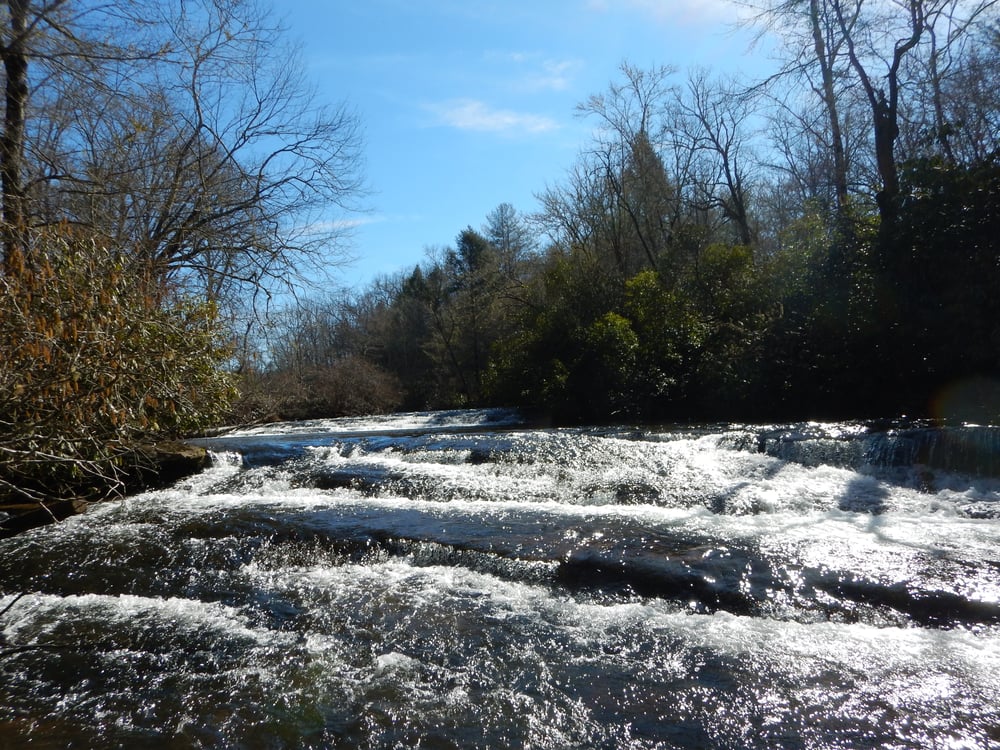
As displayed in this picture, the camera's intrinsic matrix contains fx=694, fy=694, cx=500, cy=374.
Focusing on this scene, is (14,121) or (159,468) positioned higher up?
(14,121)

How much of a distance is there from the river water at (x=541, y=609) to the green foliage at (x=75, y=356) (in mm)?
1161

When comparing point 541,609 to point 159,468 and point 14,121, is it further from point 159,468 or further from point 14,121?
point 14,121

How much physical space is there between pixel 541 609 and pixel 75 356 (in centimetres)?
362

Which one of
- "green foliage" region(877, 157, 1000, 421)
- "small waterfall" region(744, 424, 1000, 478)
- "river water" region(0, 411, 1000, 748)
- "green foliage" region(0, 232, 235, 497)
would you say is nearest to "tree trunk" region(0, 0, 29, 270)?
"green foliage" region(0, 232, 235, 497)

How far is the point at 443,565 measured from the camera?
593cm

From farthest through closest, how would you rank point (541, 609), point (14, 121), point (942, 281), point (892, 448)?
1. point (942, 281)
2. point (892, 448)
3. point (14, 121)
4. point (541, 609)

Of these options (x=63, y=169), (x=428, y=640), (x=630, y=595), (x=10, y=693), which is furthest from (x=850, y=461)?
(x=63, y=169)

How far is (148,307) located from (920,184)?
12219 mm

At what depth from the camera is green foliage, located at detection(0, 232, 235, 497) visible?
4590 mm

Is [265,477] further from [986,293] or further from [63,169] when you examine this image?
[986,293]

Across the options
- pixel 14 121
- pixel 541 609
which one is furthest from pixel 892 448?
pixel 14 121

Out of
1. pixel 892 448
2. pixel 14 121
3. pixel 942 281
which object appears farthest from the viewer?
pixel 942 281

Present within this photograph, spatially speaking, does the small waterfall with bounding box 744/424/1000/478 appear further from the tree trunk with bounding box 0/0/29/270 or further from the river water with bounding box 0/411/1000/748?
the tree trunk with bounding box 0/0/29/270

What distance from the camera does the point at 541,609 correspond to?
16.0ft
